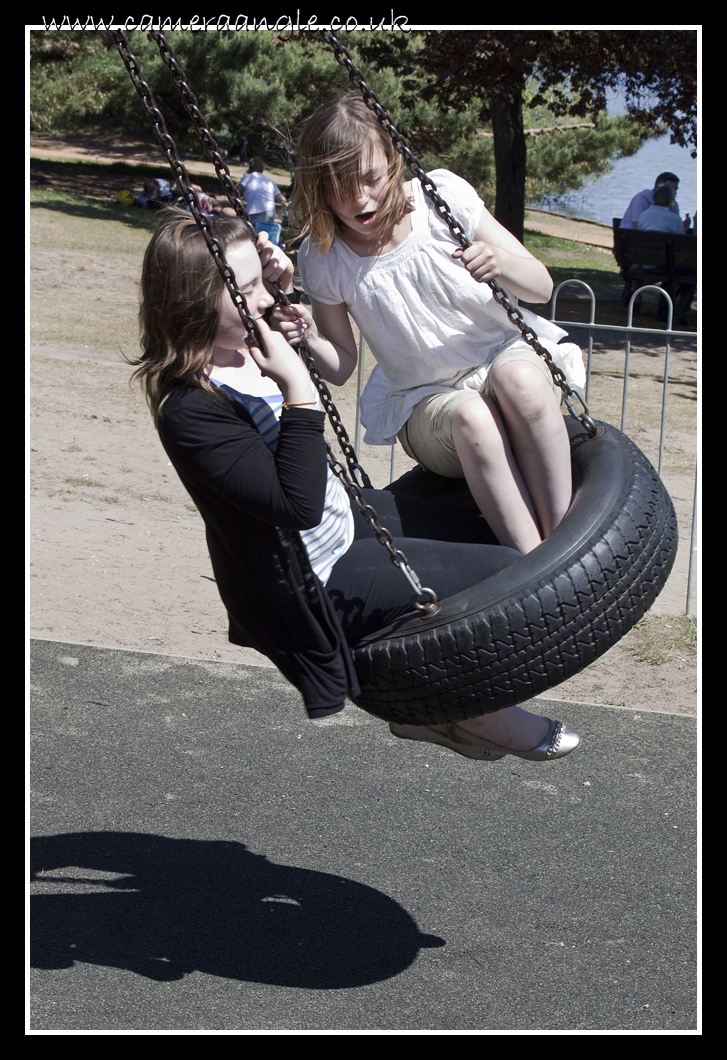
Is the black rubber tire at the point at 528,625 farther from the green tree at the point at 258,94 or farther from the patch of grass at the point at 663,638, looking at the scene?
the green tree at the point at 258,94

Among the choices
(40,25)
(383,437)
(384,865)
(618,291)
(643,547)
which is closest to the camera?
(643,547)

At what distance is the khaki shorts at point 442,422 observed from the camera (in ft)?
7.75

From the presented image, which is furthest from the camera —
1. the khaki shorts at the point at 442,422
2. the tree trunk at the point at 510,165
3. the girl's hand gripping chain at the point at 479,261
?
the tree trunk at the point at 510,165

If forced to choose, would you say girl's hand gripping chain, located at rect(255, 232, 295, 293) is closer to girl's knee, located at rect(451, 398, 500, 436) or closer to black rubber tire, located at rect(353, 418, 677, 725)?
girl's knee, located at rect(451, 398, 500, 436)

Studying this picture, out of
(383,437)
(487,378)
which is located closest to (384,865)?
(383,437)

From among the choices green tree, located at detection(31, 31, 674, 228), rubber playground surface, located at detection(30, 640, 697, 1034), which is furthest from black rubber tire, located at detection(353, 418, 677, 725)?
green tree, located at detection(31, 31, 674, 228)

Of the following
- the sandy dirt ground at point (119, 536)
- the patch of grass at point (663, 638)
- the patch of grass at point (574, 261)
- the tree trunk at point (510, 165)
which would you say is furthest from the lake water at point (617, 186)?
the patch of grass at point (663, 638)

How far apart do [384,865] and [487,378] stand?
1.89 m

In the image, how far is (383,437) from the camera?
2629mm

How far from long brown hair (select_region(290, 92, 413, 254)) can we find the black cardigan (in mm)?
525

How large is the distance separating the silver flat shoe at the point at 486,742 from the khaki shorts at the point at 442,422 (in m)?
0.64

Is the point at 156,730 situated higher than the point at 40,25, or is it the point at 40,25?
the point at 40,25

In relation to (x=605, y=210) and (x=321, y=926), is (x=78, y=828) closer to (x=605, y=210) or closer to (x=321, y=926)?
(x=321, y=926)

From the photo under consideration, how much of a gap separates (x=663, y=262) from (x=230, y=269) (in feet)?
38.0
